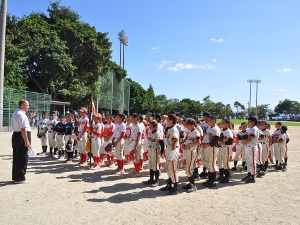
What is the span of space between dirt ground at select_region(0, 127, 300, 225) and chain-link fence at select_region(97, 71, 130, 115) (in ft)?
108

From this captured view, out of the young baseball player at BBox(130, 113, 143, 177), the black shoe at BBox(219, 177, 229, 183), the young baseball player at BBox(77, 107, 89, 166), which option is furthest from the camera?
the young baseball player at BBox(77, 107, 89, 166)

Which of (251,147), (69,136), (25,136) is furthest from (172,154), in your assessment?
(69,136)

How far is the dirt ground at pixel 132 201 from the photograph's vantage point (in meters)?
4.70

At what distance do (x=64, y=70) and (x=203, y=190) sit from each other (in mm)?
24104

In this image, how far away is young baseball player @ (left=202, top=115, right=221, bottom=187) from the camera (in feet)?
22.1

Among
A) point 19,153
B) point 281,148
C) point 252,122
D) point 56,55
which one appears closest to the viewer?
point 19,153

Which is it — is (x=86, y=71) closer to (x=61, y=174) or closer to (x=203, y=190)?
(x=61, y=174)

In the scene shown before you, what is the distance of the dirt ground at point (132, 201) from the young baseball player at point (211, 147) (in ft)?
1.38

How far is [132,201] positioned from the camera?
5648mm

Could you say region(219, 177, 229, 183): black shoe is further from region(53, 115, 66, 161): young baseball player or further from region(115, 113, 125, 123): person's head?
region(53, 115, 66, 161): young baseball player

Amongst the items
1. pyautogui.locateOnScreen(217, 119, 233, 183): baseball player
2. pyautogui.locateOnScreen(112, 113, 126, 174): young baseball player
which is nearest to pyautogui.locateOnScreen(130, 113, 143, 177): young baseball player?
pyautogui.locateOnScreen(112, 113, 126, 174): young baseball player

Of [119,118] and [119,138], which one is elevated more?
[119,118]

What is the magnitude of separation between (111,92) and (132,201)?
3967 centimetres

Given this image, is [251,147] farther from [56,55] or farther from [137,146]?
[56,55]
